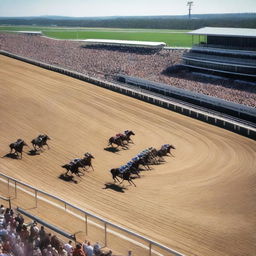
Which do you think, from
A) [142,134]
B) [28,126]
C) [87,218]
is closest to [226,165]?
[142,134]

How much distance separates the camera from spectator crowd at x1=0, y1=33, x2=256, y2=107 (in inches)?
1213

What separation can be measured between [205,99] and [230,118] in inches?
180

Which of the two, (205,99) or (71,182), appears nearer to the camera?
(71,182)

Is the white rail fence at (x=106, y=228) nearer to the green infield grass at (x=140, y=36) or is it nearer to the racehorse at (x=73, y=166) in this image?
the racehorse at (x=73, y=166)

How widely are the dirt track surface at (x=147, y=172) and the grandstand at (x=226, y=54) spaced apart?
40.3ft

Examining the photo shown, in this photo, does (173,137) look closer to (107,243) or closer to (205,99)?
(205,99)

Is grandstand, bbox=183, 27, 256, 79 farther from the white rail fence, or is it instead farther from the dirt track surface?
the white rail fence

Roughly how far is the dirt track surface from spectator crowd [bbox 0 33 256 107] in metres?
6.72

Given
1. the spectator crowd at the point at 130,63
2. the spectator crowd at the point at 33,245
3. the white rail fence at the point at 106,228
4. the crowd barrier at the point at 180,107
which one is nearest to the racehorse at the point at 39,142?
the white rail fence at the point at 106,228

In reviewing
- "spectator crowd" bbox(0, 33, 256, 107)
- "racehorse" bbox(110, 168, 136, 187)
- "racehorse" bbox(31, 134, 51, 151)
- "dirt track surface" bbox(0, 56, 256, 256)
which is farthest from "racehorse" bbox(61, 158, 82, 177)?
"spectator crowd" bbox(0, 33, 256, 107)

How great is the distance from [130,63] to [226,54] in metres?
11.3

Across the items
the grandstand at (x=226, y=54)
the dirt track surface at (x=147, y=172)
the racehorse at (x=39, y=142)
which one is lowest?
the dirt track surface at (x=147, y=172)

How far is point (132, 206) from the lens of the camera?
→ 12141 mm

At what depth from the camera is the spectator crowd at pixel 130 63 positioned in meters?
30.8
